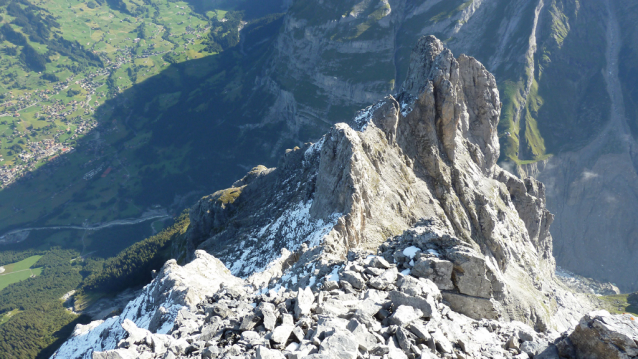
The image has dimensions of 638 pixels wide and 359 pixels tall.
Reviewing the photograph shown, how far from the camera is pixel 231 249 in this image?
77.8 meters

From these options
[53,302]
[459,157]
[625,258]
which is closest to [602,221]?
[625,258]

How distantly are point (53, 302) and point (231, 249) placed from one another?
6265 inches

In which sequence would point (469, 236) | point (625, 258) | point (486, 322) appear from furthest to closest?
1. point (625, 258)
2. point (469, 236)
3. point (486, 322)

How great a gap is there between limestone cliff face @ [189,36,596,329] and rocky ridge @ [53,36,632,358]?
33 centimetres

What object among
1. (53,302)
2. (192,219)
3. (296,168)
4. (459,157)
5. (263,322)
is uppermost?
(459,157)

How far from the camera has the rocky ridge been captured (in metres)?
22.8

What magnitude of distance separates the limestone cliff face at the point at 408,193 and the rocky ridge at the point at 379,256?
33cm

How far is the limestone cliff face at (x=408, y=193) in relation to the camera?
58.3 meters

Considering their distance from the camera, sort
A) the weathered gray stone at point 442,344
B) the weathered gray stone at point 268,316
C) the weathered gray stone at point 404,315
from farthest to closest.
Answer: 1. the weathered gray stone at point 268,316
2. the weathered gray stone at point 404,315
3. the weathered gray stone at point 442,344

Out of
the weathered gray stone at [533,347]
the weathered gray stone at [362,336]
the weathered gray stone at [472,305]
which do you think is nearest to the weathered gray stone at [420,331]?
the weathered gray stone at [362,336]

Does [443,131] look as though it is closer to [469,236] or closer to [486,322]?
[469,236]

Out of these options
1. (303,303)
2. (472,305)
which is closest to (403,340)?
(303,303)

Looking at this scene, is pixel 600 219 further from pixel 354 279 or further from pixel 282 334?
pixel 282 334

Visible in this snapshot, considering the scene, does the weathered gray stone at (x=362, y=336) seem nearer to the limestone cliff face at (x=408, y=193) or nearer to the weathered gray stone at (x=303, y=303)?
the weathered gray stone at (x=303, y=303)
